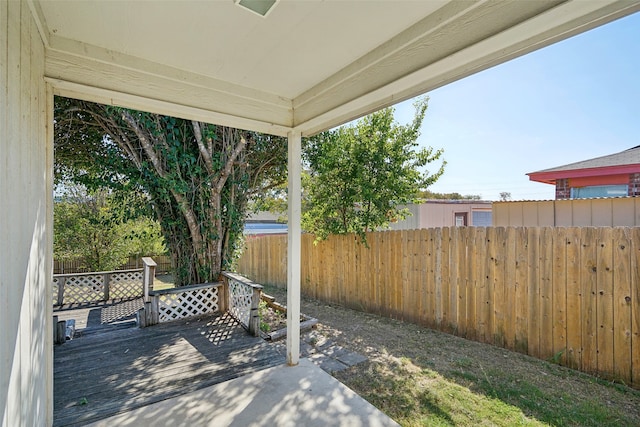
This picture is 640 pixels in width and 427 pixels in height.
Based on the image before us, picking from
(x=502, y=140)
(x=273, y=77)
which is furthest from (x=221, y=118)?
(x=502, y=140)

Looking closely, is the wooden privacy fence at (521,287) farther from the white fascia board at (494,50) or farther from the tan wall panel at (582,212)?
the tan wall panel at (582,212)

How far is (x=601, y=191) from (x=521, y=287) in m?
5.18

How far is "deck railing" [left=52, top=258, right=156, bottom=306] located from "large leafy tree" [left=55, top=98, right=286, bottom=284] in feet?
8.15

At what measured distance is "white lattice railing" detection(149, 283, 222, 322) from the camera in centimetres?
441

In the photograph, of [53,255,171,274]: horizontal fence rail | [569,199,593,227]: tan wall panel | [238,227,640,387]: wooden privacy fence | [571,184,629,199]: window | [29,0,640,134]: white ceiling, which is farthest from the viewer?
[53,255,171,274]: horizontal fence rail

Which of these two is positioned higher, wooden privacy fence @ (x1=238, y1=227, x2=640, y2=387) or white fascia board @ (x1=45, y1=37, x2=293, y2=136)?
white fascia board @ (x1=45, y1=37, x2=293, y2=136)

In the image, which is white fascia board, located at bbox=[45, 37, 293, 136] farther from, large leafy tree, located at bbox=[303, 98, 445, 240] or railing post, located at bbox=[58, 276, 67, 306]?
railing post, located at bbox=[58, 276, 67, 306]

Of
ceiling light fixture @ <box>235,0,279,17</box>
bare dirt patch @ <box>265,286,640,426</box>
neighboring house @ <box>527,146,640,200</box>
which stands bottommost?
bare dirt patch @ <box>265,286,640,426</box>

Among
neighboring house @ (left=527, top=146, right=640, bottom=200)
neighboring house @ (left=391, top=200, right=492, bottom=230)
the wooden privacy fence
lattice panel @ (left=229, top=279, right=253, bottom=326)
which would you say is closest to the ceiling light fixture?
lattice panel @ (left=229, top=279, right=253, bottom=326)

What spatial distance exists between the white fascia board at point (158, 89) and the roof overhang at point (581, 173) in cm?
720

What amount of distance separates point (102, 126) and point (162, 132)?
2.94ft

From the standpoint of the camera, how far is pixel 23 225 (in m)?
1.25

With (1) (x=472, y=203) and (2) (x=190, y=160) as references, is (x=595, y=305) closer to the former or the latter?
(2) (x=190, y=160)

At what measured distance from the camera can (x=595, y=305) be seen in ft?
9.60
